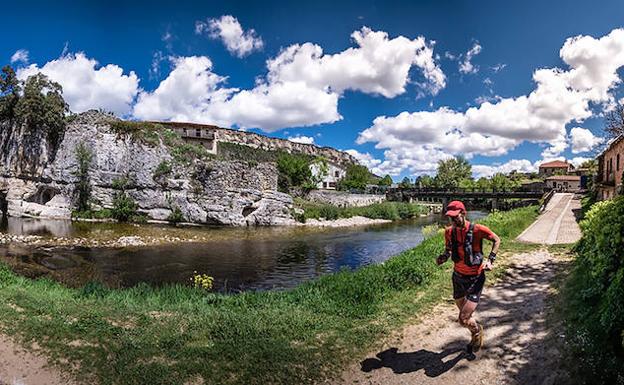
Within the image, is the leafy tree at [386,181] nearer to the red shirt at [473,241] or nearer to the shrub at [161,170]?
the shrub at [161,170]

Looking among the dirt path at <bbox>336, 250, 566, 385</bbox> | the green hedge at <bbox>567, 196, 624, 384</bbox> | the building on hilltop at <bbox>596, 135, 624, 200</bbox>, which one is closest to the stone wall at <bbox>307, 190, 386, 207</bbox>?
the building on hilltop at <bbox>596, 135, 624, 200</bbox>

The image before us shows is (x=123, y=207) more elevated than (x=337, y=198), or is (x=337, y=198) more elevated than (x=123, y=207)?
(x=337, y=198)

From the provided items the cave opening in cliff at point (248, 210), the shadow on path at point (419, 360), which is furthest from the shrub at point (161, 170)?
the shadow on path at point (419, 360)

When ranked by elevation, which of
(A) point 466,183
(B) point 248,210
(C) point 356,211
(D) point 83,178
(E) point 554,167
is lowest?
(C) point 356,211

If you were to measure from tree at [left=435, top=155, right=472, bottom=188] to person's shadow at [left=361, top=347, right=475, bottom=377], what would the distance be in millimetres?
87736

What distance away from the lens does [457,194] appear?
2306 inches

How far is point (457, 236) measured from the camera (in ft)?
18.9

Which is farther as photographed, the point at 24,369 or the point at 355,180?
the point at 355,180

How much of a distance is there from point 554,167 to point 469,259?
4831 inches

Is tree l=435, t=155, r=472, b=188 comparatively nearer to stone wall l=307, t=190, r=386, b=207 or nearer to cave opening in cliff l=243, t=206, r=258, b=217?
stone wall l=307, t=190, r=386, b=207

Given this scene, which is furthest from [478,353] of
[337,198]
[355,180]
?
[355,180]

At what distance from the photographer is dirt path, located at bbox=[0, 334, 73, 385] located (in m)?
5.40

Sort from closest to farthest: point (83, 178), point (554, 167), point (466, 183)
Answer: point (83, 178) → point (466, 183) → point (554, 167)

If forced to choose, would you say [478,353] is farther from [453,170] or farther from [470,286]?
[453,170]
